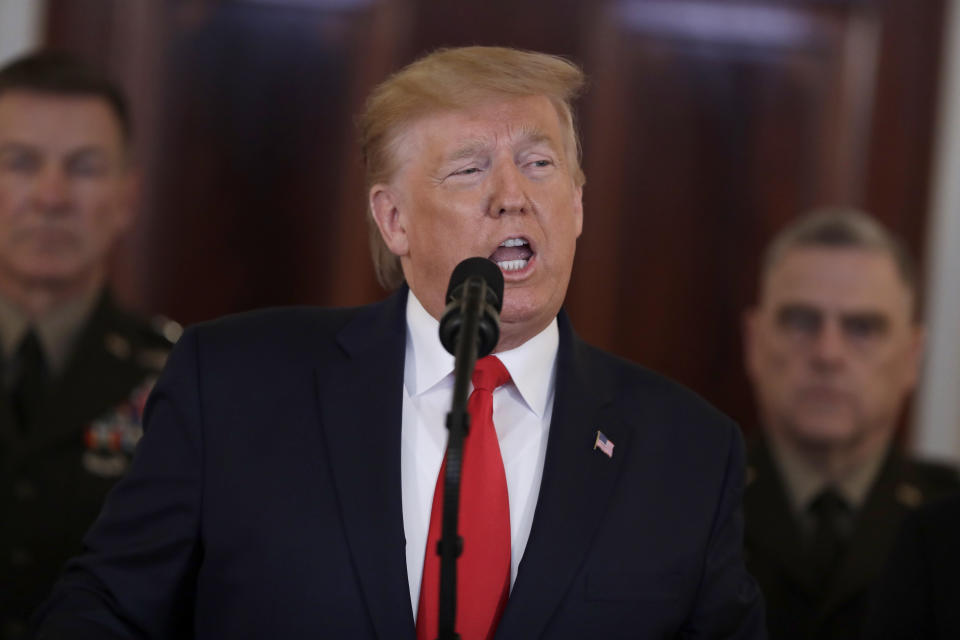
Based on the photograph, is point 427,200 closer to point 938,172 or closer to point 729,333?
point 729,333

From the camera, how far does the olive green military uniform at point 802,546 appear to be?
2992 millimetres

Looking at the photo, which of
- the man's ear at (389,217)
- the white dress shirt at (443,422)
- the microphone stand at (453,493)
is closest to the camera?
the microphone stand at (453,493)

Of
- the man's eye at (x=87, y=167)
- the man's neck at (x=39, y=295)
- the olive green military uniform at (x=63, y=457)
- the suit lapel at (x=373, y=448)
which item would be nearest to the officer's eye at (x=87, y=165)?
the man's eye at (x=87, y=167)

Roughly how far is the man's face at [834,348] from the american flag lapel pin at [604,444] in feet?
4.66

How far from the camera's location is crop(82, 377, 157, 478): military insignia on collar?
2.98 metres

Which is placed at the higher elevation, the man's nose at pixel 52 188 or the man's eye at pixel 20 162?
the man's eye at pixel 20 162

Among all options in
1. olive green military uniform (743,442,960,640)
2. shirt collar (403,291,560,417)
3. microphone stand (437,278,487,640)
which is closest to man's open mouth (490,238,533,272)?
shirt collar (403,291,560,417)

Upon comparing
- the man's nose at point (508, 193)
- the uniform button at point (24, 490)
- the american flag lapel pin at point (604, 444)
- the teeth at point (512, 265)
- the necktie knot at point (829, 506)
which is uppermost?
the man's nose at point (508, 193)

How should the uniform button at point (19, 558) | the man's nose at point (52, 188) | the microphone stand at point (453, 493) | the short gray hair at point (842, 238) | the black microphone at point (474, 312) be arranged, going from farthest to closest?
the short gray hair at point (842, 238) → the man's nose at point (52, 188) → the uniform button at point (19, 558) → the black microphone at point (474, 312) → the microphone stand at point (453, 493)

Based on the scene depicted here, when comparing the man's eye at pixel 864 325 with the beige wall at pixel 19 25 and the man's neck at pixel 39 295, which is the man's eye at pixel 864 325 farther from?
the beige wall at pixel 19 25

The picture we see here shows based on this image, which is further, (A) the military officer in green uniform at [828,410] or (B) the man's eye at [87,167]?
(B) the man's eye at [87,167]

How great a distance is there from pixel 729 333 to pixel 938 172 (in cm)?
77

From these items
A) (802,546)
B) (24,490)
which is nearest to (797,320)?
(802,546)

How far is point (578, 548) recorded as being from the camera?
187cm
